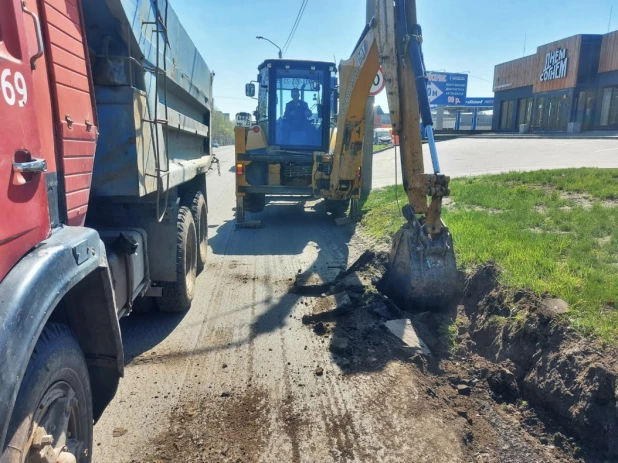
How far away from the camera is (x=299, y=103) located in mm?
10422

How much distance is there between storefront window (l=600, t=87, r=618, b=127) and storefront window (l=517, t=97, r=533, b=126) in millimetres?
5706

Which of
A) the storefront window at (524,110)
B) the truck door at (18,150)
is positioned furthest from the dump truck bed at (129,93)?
the storefront window at (524,110)

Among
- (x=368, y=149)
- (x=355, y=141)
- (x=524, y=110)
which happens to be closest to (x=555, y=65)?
(x=524, y=110)

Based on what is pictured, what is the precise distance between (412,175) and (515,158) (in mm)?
12856

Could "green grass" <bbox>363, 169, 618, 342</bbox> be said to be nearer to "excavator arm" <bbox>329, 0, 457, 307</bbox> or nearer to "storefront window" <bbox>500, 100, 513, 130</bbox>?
"excavator arm" <bbox>329, 0, 457, 307</bbox>

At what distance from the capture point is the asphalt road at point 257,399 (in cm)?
305

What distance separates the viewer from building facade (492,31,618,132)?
25.5 metres

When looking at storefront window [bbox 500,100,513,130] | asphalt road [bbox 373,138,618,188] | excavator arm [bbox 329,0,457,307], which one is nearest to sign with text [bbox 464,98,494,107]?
storefront window [bbox 500,100,513,130]

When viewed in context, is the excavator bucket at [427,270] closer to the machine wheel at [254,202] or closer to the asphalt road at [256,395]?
the asphalt road at [256,395]

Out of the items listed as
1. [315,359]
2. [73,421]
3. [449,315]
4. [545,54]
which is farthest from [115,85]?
[545,54]

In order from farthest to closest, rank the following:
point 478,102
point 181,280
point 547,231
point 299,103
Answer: point 478,102 → point 299,103 → point 547,231 → point 181,280

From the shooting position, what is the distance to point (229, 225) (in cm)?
1047

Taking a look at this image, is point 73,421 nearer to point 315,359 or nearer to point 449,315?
point 315,359

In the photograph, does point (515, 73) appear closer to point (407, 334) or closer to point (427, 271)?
point (427, 271)
